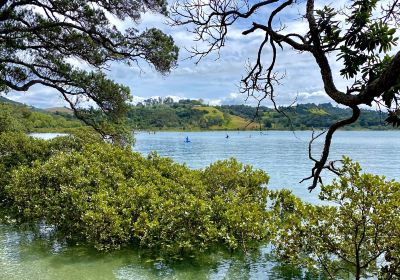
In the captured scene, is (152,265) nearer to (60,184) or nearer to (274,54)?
(60,184)

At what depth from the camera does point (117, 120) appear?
15.5 m

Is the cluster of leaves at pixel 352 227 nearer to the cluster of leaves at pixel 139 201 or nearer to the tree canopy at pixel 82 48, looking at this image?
the cluster of leaves at pixel 139 201

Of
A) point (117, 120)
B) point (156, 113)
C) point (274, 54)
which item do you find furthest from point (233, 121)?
point (274, 54)

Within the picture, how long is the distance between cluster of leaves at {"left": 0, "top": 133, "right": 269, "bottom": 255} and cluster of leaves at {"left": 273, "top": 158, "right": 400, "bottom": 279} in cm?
122

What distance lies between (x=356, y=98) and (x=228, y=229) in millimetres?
6552

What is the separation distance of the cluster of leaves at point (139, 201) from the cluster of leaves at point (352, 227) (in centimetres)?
122

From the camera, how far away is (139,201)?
978cm

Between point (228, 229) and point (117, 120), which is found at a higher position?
point (117, 120)

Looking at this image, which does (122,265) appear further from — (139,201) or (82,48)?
(82,48)

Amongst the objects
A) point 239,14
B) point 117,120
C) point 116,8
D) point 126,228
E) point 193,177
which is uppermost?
point 116,8

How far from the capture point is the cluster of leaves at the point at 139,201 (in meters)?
8.91

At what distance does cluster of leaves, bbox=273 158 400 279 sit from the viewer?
5938 millimetres

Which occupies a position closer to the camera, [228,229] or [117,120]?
[228,229]

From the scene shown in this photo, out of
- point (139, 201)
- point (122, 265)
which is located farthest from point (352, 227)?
point (139, 201)
